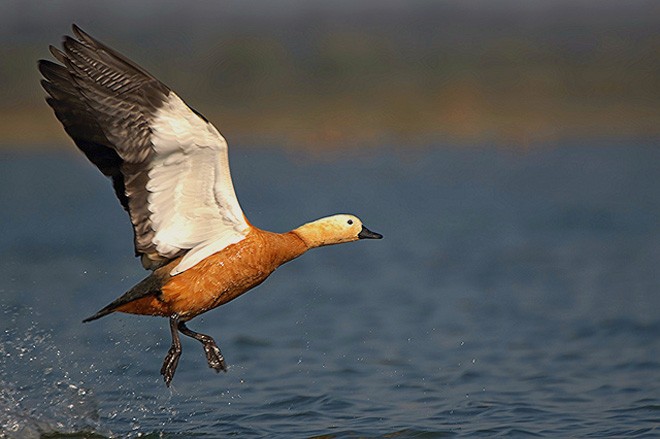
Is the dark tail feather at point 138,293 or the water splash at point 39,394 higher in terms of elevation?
the dark tail feather at point 138,293

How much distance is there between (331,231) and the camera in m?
9.67

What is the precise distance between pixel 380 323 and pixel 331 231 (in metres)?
4.68

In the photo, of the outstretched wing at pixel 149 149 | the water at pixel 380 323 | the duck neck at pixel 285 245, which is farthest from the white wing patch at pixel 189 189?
the water at pixel 380 323

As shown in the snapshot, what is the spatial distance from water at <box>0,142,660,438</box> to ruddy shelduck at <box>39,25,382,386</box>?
150cm

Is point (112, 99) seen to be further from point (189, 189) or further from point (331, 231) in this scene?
point (331, 231)

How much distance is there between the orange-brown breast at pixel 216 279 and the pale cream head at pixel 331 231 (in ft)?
1.32

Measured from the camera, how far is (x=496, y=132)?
33.0 metres

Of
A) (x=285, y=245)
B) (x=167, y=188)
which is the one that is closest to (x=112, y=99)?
(x=167, y=188)

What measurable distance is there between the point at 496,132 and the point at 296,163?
259 inches

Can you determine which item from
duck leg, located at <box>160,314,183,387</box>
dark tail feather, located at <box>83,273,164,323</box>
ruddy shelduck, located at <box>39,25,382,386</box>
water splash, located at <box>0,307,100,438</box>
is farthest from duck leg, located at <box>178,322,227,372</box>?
water splash, located at <box>0,307,100,438</box>

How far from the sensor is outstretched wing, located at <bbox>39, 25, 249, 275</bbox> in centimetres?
845

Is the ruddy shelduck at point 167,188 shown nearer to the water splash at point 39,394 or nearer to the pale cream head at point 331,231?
the pale cream head at point 331,231

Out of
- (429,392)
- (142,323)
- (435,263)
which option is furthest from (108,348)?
(435,263)

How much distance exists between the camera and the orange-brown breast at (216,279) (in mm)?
9195
